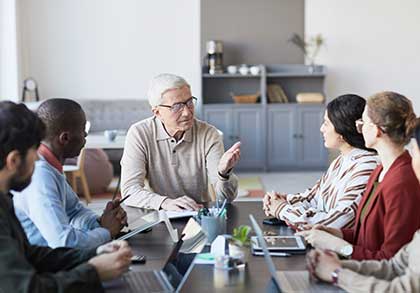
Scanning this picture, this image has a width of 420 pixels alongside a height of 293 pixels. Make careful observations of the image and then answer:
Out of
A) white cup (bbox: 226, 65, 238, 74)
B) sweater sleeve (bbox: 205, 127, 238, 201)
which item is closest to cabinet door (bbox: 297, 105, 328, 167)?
white cup (bbox: 226, 65, 238, 74)

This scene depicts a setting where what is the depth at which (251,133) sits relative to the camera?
8.58 m

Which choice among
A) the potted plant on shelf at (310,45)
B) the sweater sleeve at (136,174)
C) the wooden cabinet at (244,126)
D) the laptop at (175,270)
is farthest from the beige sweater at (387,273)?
the potted plant on shelf at (310,45)

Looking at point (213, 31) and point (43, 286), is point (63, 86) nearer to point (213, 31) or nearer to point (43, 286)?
point (213, 31)

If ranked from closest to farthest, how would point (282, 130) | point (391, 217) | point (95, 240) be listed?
point (391, 217) < point (95, 240) < point (282, 130)

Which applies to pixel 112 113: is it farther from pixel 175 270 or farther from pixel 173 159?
pixel 175 270

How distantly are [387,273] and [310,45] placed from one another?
7.12 meters

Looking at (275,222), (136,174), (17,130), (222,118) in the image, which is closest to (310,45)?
(222,118)

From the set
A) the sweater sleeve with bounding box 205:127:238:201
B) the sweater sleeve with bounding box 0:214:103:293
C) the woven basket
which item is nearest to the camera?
the sweater sleeve with bounding box 0:214:103:293

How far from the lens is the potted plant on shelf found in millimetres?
8633

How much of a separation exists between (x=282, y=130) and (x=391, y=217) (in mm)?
6660

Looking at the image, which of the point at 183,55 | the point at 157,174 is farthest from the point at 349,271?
the point at 183,55

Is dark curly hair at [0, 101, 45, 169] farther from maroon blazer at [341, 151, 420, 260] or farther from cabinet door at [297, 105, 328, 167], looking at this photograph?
cabinet door at [297, 105, 328, 167]

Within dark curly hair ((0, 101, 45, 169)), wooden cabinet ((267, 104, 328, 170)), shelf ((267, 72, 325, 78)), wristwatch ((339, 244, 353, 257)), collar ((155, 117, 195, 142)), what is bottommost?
wooden cabinet ((267, 104, 328, 170))

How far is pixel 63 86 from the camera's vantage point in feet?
29.5
